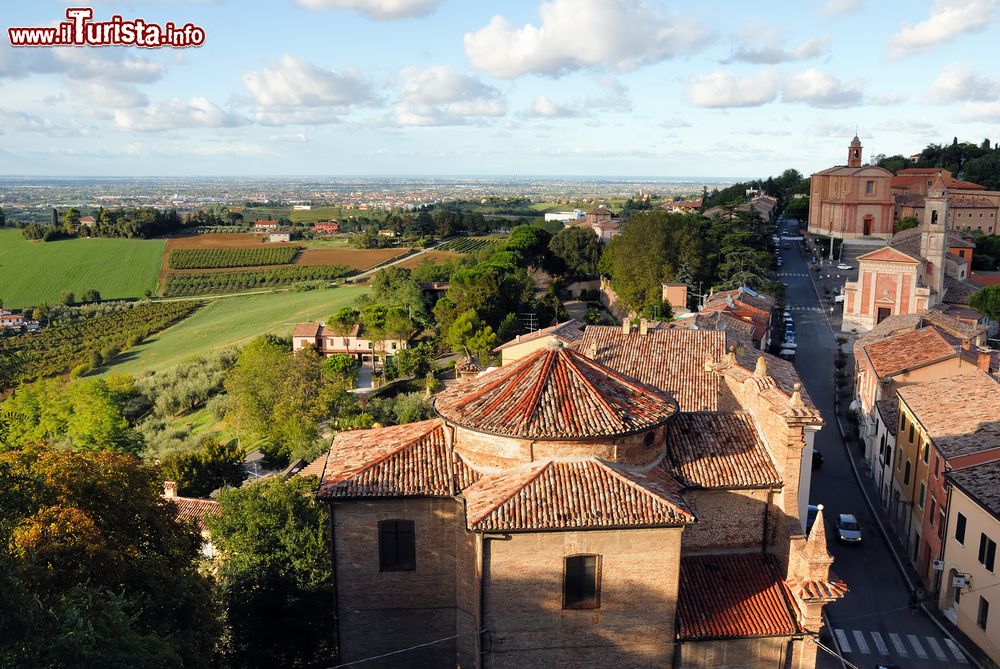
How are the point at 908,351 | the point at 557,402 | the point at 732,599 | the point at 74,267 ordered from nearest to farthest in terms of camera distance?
1. the point at 557,402
2. the point at 732,599
3. the point at 908,351
4. the point at 74,267

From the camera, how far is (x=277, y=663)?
2086 centimetres

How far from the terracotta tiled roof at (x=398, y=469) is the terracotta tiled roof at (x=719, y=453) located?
4.84 meters

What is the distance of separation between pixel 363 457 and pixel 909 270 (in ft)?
177

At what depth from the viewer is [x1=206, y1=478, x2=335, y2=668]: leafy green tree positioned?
68.6ft

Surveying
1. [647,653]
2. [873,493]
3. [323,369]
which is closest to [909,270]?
[873,493]

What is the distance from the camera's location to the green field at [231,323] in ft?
243

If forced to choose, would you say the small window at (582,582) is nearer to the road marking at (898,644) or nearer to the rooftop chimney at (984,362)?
the road marking at (898,644)

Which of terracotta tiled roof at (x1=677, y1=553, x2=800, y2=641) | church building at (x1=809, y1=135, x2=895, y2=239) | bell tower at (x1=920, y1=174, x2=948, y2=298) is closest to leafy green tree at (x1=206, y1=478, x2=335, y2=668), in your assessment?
terracotta tiled roof at (x1=677, y1=553, x2=800, y2=641)

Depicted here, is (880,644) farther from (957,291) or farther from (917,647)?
(957,291)

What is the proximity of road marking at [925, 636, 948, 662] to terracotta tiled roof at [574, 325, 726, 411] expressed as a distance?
9.61 m

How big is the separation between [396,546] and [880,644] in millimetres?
15512

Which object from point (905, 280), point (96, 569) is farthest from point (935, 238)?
point (96, 569)

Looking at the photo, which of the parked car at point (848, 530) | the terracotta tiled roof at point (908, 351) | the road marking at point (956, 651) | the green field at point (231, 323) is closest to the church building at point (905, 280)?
the terracotta tiled roof at point (908, 351)

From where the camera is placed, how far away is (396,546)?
17703 mm
